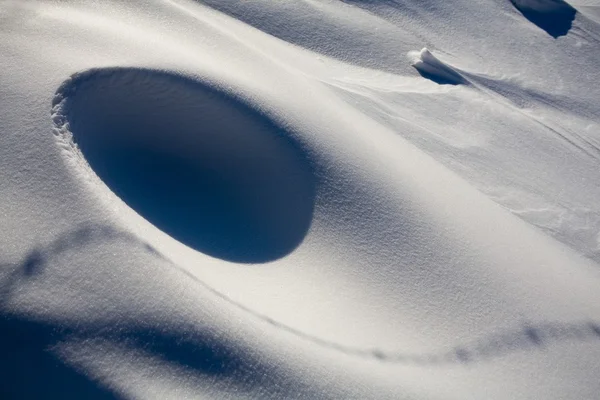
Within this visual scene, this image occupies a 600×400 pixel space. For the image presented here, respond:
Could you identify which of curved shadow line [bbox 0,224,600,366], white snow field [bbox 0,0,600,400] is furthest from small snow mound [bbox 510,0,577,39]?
curved shadow line [bbox 0,224,600,366]

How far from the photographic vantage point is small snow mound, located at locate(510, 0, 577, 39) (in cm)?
428

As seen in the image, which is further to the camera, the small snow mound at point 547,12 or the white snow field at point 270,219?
the small snow mound at point 547,12

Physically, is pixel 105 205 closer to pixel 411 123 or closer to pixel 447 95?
pixel 411 123

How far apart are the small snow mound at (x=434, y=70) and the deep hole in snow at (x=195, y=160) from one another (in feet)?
5.27

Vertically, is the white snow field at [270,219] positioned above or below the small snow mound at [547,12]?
below

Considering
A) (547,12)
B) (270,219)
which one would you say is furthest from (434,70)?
(270,219)

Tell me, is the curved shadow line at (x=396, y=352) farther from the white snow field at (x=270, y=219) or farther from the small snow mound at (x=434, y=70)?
the small snow mound at (x=434, y=70)

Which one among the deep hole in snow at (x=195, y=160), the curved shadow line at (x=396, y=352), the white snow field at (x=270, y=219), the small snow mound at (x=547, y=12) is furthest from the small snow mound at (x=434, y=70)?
the curved shadow line at (x=396, y=352)

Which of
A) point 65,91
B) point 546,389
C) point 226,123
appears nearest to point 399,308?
point 546,389

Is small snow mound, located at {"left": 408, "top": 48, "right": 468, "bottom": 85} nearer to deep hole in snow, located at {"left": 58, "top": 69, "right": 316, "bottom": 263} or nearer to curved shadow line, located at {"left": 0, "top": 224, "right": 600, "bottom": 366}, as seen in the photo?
deep hole in snow, located at {"left": 58, "top": 69, "right": 316, "bottom": 263}

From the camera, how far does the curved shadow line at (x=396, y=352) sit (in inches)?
64.7

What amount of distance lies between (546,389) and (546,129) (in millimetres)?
2048

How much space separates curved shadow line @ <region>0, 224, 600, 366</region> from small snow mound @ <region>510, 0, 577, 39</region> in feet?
9.99

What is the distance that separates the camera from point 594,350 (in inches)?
85.1
